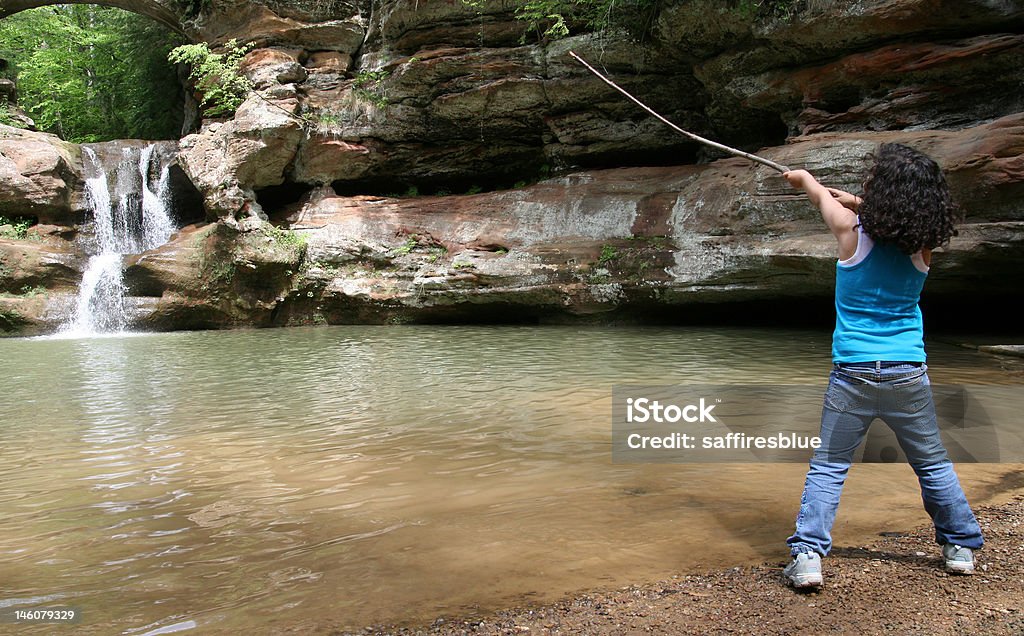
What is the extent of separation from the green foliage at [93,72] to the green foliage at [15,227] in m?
7.07

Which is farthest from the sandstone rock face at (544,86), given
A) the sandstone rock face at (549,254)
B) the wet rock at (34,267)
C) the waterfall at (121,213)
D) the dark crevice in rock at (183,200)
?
the wet rock at (34,267)

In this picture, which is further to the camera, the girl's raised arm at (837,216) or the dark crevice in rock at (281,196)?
the dark crevice in rock at (281,196)

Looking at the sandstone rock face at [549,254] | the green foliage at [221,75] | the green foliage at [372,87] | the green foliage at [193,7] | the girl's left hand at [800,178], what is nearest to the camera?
the girl's left hand at [800,178]

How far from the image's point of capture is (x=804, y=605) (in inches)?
98.3

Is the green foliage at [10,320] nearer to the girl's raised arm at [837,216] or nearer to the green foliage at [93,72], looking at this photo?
the green foliage at [93,72]

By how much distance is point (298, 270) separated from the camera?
15.9 meters

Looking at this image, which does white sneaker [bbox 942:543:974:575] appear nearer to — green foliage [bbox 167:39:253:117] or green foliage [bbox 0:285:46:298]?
green foliage [bbox 0:285:46:298]

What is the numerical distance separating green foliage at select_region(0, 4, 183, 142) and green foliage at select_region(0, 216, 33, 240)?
23.2 ft

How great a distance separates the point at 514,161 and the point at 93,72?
18.6 metres

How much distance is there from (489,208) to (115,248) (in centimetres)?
916

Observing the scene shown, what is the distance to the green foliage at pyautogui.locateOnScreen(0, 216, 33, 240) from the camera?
15453mm

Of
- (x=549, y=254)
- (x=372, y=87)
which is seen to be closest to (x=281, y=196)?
(x=372, y=87)

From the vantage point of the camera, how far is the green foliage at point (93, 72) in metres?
21.8

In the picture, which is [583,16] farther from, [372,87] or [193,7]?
[193,7]
